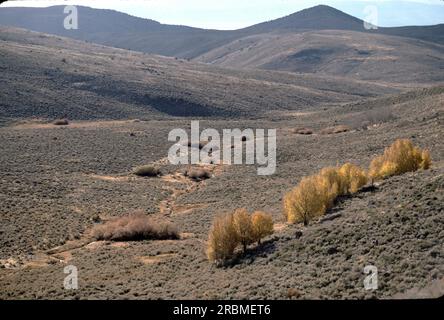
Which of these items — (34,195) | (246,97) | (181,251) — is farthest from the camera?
(246,97)

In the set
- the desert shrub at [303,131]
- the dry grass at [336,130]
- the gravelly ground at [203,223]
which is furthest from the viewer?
the desert shrub at [303,131]

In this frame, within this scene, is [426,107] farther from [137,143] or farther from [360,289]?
[360,289]

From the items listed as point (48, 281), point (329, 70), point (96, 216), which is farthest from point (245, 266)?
point (329, 70)

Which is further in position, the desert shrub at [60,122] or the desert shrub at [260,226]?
the desert shrub at [60,122]

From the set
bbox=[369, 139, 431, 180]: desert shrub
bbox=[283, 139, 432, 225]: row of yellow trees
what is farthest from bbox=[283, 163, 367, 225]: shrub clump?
bbox=[369, 139, 431, 180]: desert shrub

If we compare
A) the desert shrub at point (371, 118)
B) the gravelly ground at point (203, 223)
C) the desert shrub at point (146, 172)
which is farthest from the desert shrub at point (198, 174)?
the desert shrub at point (371, 118)

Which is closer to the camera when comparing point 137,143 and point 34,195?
point 34,195

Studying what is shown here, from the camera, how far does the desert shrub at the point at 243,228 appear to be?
21922 millimetres

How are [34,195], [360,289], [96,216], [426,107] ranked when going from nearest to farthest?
[360,289]
[96,216]
[34,195]
[426,107]

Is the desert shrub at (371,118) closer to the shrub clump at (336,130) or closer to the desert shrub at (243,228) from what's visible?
the shrub clump at (336,130)

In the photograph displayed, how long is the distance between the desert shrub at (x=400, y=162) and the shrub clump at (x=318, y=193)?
1.31 meters

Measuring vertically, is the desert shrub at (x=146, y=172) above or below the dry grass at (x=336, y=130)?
below
